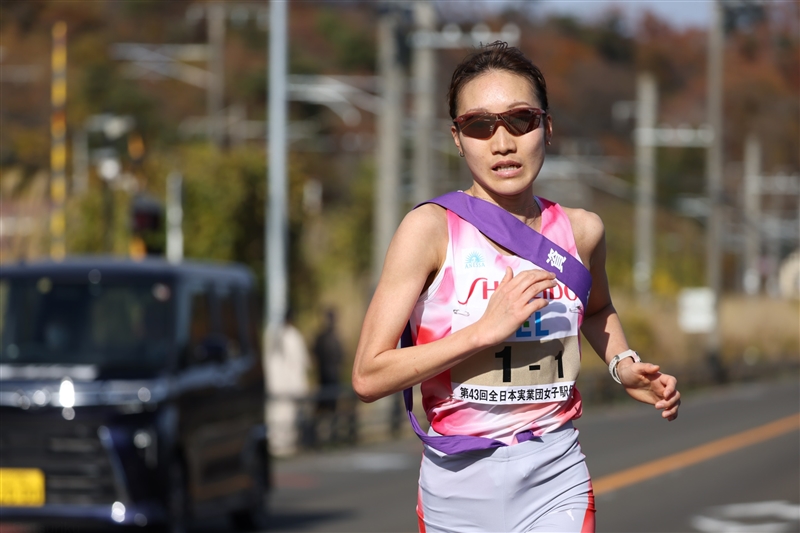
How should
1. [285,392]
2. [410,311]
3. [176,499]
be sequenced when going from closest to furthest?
[410,311]
[176,499]
[285,392]

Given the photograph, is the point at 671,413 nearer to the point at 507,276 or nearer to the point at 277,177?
the point at 507,276

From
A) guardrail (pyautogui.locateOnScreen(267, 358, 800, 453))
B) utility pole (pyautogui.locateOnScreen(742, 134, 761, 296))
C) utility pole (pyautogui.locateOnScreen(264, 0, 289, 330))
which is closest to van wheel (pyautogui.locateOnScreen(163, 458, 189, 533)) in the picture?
guardrail (pyautogui.locateOnScreen(267, 358, 800, 453))

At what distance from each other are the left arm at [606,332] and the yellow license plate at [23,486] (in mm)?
6482

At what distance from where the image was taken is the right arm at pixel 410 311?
3.50 m

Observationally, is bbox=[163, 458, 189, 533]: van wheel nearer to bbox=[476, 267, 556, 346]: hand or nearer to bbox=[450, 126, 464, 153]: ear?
bbox=[450, 126, 464, 153]: ear

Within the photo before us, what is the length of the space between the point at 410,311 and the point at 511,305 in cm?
28

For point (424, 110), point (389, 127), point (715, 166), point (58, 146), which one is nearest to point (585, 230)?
point (58, 146)

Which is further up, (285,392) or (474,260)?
(474,260)

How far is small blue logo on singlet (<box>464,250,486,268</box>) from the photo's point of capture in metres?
3.73

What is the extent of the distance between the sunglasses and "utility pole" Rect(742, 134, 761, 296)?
53.0 meters

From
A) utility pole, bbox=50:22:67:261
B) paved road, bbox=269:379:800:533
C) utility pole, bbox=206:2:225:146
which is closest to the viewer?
paved road, bbox=269:379:800:533

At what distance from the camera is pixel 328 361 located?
21859 millimetres

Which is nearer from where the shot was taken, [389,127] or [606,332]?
[606,332]

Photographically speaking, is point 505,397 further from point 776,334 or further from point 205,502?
point 776,334
